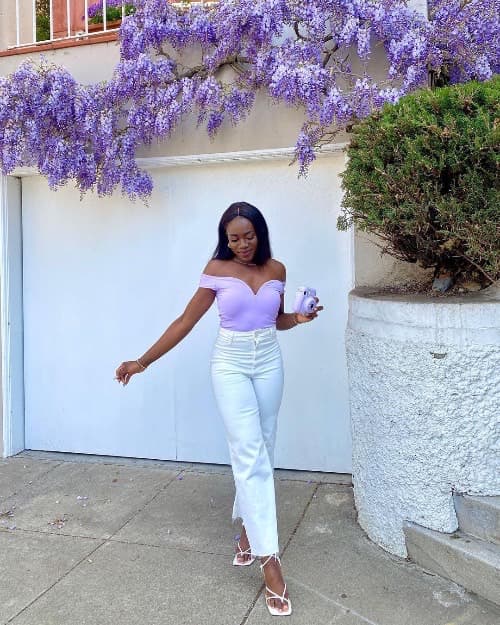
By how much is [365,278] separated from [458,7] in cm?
182

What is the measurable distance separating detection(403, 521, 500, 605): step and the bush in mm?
1337

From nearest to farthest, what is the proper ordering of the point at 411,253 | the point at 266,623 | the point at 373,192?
the point at 266,623
the point at 373,192
the point at 411,253

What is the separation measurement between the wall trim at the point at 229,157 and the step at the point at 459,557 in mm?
2505

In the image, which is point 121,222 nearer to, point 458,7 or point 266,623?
point 458,7

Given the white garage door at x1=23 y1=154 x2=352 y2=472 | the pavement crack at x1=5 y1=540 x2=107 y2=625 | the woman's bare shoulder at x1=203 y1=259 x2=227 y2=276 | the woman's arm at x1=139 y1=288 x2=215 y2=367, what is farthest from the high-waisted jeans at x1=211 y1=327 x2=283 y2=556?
the white garage door at x1=23 y1=154 x2=352 y2=472

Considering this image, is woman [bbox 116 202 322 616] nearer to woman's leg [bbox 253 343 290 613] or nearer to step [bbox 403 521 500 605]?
woman's leg [bbox 253 343 290 613]

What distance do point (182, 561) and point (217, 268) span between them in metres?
1.65

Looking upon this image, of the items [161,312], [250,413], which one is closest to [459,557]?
[250,413]

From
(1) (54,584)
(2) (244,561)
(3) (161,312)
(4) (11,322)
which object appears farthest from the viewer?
(4) (11,322)

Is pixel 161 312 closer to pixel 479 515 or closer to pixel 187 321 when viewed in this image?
pixel 187 321

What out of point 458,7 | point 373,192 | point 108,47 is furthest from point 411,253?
point 108,47

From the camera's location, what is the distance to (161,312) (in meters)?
5.14

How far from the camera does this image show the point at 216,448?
16.6 feet

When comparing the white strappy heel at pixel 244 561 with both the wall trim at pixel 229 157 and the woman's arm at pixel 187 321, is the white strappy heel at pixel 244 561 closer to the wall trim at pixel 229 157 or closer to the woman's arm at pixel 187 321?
the woman's arm at pixel 187 321
